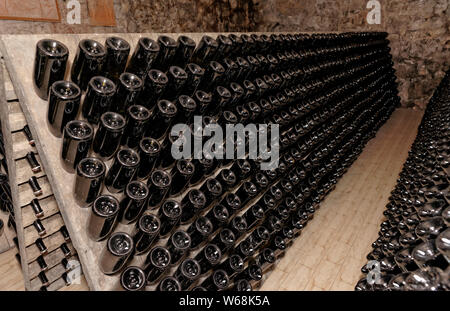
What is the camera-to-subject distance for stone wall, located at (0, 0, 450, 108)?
4.80 m

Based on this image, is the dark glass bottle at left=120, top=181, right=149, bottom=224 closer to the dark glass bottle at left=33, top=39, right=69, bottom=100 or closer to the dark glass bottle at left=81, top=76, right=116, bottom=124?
the dark glass bottle at left=81, top=76, right=116, bottom=124

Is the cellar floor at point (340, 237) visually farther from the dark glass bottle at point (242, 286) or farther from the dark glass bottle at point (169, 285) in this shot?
the dark glass bottle at point (169, 285)

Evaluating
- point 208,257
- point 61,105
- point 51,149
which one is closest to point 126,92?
point 61,105

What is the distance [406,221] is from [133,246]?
1185 mm

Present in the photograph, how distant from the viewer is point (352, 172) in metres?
3.23

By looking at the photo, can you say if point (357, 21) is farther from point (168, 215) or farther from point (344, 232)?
point (168, 215)

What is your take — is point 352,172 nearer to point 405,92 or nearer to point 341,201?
point 341,201

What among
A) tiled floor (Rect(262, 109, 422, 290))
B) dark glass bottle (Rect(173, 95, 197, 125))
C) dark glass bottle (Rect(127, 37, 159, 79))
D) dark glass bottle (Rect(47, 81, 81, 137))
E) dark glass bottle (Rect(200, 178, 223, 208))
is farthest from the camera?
tiled floor (Rect(262, 109, 422, 290))

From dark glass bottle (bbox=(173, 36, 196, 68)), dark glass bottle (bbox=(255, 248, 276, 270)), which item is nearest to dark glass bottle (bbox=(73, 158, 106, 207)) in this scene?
dark glass bottle (bbox=(173, 36, 196, 68))

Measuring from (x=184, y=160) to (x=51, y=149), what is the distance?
1.72 feet

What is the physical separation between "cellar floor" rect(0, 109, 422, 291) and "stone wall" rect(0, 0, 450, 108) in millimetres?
3203

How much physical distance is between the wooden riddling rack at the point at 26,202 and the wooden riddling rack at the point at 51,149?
0.09m

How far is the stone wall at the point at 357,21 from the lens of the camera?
480 centimetres
